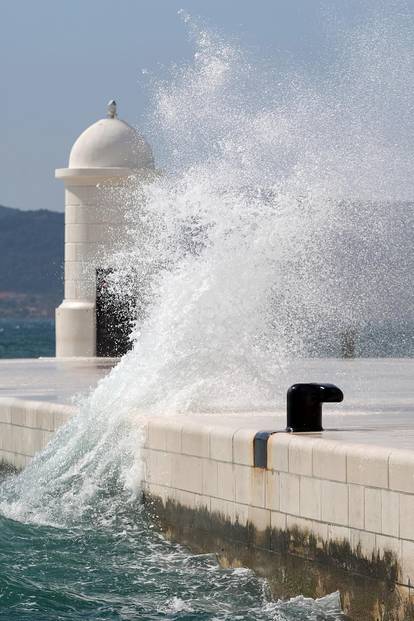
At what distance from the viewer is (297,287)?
89.4 feet

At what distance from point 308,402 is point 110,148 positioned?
14.5 m

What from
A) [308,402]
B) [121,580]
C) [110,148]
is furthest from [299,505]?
[110,148]

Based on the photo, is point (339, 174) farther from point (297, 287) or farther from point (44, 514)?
point (44, 514)

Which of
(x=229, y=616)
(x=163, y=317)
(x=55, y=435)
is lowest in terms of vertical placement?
(x=229, y=616)

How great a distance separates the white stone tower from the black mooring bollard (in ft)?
45.8

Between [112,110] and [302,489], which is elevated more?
[112,110]

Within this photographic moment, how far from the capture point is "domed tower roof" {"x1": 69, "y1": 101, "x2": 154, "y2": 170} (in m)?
24.9

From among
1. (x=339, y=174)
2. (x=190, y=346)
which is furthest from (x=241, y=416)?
(x=339, y=174)

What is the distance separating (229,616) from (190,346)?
400 centimetres

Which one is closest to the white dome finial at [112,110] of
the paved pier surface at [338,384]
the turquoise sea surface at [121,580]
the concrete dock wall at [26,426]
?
the paved pier surface at [338,384]

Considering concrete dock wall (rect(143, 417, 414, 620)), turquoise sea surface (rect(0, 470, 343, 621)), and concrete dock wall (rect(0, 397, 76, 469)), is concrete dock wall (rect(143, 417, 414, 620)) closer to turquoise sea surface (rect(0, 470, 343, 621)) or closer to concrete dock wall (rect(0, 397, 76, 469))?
turquoise sea surface (rect(0, 470, 343, 621))

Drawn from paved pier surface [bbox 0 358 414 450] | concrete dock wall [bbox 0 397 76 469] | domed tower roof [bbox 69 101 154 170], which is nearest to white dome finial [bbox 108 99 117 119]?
domed tower roof [bbox 69 101 154 170]

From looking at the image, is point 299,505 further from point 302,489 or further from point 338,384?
point 338,384

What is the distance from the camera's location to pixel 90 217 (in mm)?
24828
